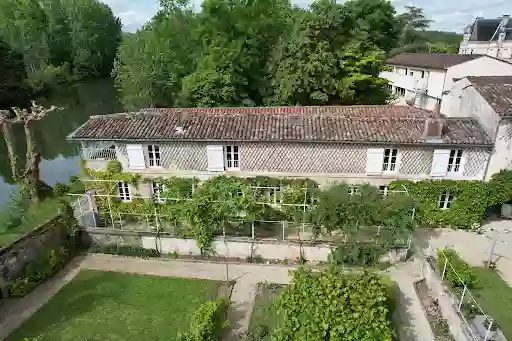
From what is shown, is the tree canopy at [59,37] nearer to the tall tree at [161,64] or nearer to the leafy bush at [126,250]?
the tall tree at [161,64]

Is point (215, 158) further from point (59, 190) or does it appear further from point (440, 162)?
point (440, 162)

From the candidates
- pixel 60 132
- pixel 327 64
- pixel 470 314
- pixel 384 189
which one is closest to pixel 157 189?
pixel 384 189

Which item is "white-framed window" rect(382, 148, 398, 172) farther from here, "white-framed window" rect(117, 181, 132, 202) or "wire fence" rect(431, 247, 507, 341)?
"white-framed window" rect(117, 181, 132, 202)

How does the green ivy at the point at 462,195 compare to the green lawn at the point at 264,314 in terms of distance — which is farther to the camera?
the green ivy at the point at 462,195

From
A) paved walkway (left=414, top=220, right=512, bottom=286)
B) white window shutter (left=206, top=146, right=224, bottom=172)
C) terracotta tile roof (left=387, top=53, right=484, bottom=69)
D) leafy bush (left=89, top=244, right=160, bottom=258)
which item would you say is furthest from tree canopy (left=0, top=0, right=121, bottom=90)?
paved walkway (left=414, top=220, right=512, bottom=286)

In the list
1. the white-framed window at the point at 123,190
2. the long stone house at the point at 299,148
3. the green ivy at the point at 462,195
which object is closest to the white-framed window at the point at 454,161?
the long stone house at the point at 299,148

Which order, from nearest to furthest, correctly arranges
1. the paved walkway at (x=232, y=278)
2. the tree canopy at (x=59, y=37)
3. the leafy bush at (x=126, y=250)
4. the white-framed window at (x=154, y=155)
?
the paved walkway at (x=232, y=278)
the leafy bush at (x=126, y=250)
the white-framed window at (x=154, y=155)
the tree canopy at (x=59, y=37)

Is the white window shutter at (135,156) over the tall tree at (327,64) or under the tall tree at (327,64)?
under

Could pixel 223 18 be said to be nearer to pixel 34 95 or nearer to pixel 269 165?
pixel 269 165
